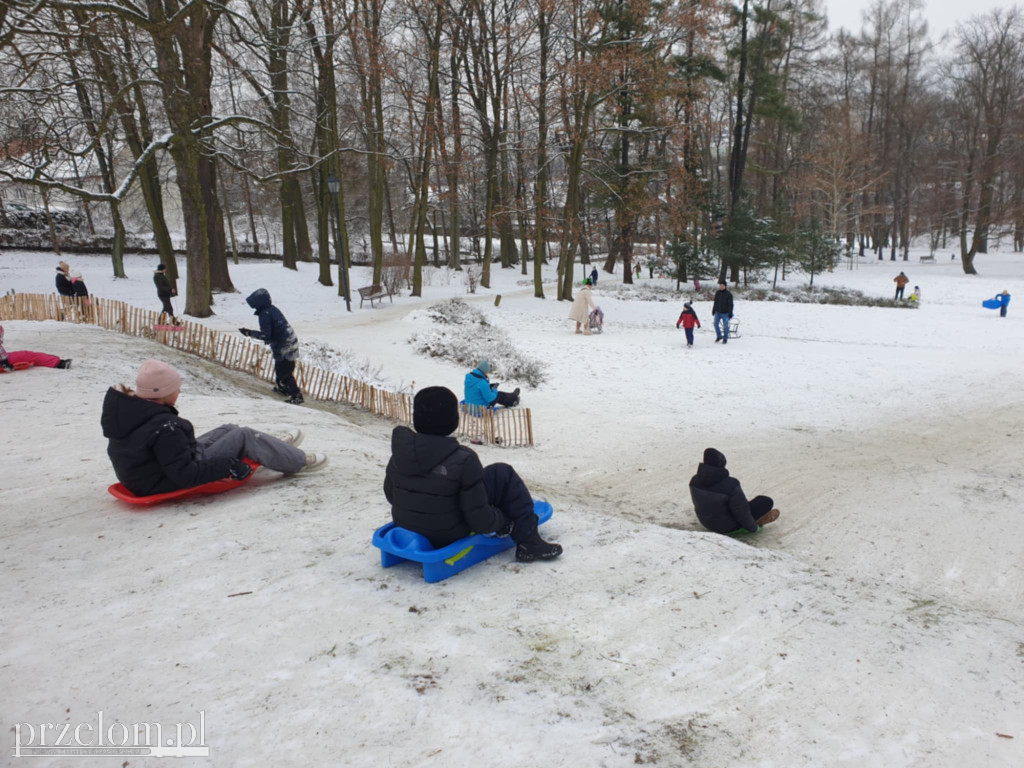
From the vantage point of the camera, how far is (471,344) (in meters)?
16.0

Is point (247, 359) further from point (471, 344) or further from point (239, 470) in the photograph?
point (239, 470)

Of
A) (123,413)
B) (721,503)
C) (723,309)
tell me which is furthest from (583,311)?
(123,413)

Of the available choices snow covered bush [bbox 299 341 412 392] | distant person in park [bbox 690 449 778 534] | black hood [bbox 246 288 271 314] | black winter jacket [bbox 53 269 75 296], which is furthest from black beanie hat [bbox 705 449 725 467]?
black winter jacket [bbox 53 269 75 296]

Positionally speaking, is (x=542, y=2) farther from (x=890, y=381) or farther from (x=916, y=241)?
(x=916, y=241)

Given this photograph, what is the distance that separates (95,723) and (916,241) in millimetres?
76737

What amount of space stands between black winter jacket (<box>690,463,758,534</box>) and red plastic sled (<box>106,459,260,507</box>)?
4115 mm

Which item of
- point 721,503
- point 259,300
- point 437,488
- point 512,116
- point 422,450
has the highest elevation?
point 512,116

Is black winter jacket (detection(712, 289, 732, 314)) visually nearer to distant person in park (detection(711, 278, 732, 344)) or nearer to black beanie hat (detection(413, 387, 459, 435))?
distant person in park (detection(711, 278, 732, 344))

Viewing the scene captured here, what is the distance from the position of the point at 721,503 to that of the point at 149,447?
484 cm

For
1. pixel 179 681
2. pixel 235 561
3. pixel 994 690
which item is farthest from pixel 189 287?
pixel 994 690

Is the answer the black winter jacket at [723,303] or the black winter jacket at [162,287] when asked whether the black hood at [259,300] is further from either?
the black winter jacket at [723,303]

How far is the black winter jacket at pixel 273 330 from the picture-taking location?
9.29 meters

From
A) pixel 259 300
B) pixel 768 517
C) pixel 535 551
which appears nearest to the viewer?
pixel 535 551

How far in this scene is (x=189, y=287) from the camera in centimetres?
1741
